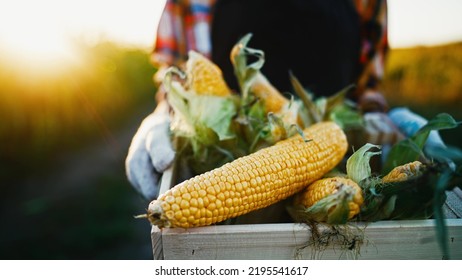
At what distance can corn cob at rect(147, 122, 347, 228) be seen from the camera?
23.7 inches

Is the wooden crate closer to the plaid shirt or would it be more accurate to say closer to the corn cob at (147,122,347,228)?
the corn cob at (147,122,347,228)

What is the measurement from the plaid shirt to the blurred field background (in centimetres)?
64

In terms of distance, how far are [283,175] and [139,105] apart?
4.12 meters

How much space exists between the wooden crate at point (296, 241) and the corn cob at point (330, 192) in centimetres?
3

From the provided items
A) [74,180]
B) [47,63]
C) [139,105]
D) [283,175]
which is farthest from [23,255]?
[139,105]

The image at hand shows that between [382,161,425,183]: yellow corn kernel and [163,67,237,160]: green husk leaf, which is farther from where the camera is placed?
[163,67,237,160]: green husk leaf

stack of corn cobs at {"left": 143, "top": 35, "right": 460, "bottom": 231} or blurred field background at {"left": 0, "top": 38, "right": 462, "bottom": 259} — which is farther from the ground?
stack of corn cobs at {"left": 143, "top": 35, "right": 460, "bottom": 231}

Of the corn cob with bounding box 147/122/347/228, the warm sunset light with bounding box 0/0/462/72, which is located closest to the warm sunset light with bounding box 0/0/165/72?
the warm sunset light with bounding box 0/0/462/72

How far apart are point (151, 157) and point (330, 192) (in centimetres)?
37

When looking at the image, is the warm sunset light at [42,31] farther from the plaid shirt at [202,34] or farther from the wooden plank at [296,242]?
the wooden plank at [296,242]

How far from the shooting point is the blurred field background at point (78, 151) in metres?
1.89

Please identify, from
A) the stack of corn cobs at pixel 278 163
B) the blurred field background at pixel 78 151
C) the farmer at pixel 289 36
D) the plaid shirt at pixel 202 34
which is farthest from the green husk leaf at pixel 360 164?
the blurred field background at pixel 78 151

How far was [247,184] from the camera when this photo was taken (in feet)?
2.12
